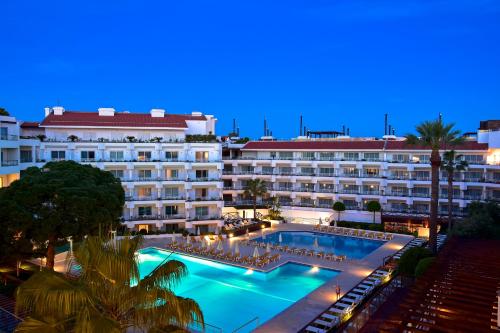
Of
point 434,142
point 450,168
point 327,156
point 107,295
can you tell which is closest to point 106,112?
point 327,156

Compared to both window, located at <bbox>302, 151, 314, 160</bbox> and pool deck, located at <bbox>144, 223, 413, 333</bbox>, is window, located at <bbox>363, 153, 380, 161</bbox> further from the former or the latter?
pool deck, located at <bbox>144, 223, 413, 333</bbox>

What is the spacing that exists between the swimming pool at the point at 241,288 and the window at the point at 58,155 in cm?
1526

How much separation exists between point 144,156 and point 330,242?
71.7 feet

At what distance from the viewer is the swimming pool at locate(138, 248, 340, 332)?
22.4m

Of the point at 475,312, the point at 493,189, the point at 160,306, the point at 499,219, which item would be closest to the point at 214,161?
the point at 499,219

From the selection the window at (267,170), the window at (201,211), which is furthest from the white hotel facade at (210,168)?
the window at (267,170)

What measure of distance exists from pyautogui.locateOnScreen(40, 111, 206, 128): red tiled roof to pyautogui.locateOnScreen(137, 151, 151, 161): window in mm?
3829

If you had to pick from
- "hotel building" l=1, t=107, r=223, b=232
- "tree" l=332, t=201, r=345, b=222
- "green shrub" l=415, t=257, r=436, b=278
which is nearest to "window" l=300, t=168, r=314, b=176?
"tree" l=332, t=201, r=345, b=222

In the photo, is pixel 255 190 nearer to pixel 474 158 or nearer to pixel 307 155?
pixel 307 155

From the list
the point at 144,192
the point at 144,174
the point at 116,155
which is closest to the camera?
the point at 116,155

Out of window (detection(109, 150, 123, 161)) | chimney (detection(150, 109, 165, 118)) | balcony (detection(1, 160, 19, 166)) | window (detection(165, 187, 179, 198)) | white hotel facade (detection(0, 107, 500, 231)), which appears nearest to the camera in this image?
balcony (detection(1, 160, 19, 166))

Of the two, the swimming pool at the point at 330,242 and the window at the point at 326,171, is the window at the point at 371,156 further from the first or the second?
the swimming pool at the point at 330,242

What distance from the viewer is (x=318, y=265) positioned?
101ft

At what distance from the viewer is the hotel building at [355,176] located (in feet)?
147
